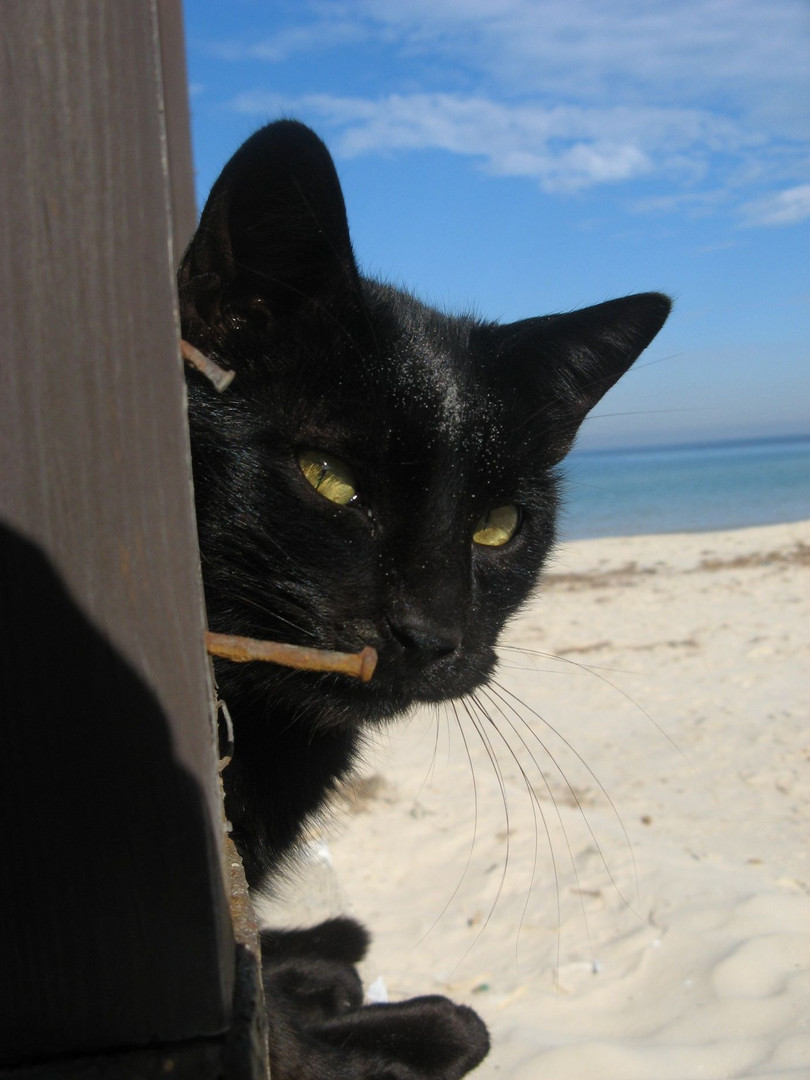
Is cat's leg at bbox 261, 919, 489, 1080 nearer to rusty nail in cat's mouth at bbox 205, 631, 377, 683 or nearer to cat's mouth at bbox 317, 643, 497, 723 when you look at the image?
cat's mouth at bbox 317, 643, 497, 723

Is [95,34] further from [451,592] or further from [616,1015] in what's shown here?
[616,1015]

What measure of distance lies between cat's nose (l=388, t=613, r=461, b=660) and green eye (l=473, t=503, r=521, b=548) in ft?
1.25

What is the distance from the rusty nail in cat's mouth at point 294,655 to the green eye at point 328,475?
0.65 meters

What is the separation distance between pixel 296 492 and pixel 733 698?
4186 millimetres

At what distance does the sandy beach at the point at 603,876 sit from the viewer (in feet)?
6.16

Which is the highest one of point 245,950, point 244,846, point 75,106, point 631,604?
point 75,106

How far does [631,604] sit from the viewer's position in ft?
26.2

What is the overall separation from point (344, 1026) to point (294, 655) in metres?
1.21

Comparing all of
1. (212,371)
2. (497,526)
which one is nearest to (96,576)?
(212,371)

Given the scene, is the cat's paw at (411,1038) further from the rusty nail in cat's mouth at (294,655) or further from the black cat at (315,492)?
the rusty nail in cat's mouth at (294,655)

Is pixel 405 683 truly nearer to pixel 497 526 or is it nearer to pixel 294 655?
pixel 497 526

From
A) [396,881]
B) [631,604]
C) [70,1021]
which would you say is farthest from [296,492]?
[631,604]

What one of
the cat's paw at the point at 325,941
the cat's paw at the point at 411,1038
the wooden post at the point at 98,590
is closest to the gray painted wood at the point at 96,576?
the wooden post at the point at 98,590

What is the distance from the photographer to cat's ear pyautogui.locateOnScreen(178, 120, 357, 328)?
135cm
